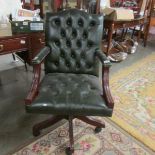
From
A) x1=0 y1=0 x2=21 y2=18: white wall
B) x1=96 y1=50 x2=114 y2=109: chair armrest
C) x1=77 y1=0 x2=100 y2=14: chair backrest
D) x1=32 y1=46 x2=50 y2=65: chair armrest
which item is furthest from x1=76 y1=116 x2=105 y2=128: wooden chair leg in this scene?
x1=77 y1=0 x2=100 y2=14: chair backrest

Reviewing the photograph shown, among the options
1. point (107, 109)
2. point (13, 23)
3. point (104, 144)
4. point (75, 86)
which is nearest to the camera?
point (107, 109)

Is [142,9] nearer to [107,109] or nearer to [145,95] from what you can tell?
[145,95]

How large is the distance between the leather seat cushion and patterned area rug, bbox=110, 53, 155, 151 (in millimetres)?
584

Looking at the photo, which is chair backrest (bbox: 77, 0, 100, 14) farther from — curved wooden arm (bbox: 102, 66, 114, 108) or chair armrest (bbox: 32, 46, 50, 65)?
curved wooden arm (bbox: 102, 66, 114, 108)

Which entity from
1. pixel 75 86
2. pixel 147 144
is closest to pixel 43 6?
pixel 75 86

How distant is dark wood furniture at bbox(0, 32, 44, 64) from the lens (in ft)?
5.67

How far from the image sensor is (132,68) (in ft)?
9.48

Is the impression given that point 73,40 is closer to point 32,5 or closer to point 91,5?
point 32,5

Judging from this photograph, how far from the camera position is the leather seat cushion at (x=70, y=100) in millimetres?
1214

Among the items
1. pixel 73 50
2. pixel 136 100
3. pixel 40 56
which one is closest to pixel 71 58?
pixel 73 50

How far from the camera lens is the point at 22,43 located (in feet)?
6.12

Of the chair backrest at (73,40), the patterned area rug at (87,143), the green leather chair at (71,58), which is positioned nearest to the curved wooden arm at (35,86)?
the green leather chair at (71,58)

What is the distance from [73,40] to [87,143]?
35.6 inches

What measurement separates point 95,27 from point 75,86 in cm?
58
